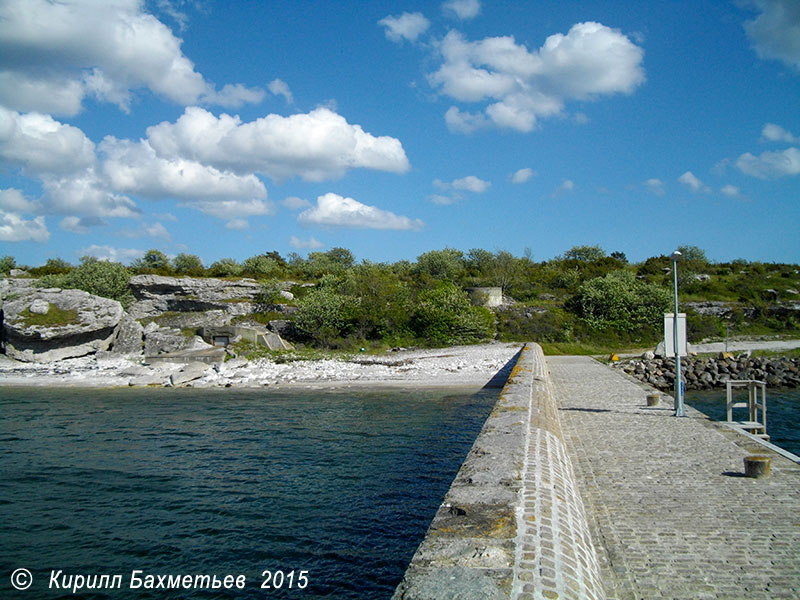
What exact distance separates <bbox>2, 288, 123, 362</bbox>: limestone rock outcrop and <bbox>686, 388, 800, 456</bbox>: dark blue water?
3001cm

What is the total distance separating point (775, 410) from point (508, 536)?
1668cm

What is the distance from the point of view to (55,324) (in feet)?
96.2

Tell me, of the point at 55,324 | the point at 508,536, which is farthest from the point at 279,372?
the point at 508,536

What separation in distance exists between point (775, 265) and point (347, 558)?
2398 inches

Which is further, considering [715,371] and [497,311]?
[497,311]

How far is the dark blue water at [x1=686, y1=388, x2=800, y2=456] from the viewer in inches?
499

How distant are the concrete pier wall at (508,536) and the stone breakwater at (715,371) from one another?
58.1 ft

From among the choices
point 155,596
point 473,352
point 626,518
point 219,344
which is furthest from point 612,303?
point 155,596

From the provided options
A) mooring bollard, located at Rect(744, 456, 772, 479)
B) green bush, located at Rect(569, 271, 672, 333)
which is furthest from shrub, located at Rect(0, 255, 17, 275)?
mooring bollard, located at Rect(744, 456, 772, 479)

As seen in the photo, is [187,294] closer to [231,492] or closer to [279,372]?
[279,372]

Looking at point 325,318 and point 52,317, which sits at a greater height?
point 325,318

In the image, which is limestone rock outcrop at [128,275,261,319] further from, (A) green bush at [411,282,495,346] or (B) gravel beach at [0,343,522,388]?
(A) green bush at [411,282,495,346]

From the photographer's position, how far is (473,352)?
29000 mm

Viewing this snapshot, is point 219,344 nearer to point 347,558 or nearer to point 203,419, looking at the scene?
point 203,419
